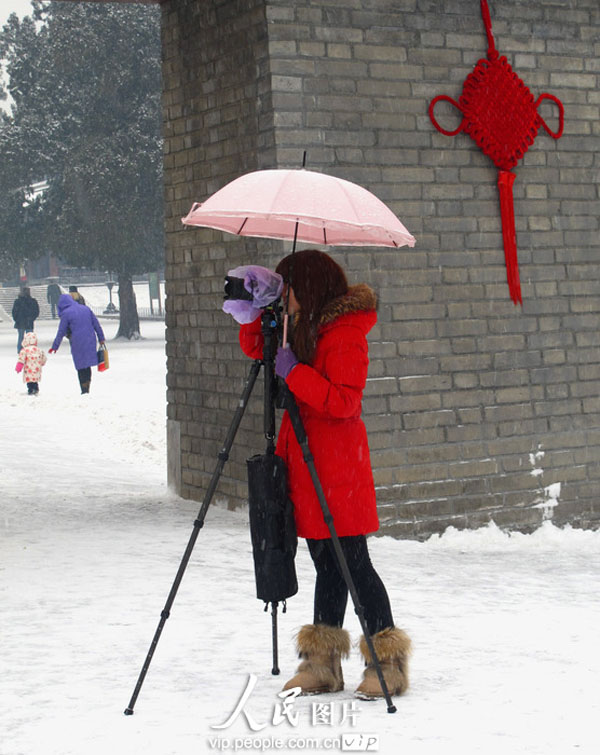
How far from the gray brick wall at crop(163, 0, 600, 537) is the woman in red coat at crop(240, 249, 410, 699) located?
12.1ft

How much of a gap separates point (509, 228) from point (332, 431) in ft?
15.2

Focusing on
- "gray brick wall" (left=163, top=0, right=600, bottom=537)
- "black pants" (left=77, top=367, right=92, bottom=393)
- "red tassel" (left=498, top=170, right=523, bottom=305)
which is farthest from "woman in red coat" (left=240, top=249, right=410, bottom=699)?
"black pants" (left=77, top=367, right=92, bottom=393)

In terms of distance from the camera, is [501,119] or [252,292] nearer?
[252,292]

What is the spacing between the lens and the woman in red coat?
4934mm

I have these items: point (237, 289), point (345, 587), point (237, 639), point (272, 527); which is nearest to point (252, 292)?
point (237, 289)

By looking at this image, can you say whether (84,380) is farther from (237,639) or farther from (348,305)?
(348,305)

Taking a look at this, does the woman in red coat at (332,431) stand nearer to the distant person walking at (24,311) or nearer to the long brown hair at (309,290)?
the long brown hair at (309,290)

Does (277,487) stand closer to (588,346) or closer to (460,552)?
(460,552)

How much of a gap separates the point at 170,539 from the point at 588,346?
335 cm

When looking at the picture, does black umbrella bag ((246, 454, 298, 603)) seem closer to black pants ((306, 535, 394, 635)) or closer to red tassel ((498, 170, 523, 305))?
black pants ((306, 535, 394, 635))

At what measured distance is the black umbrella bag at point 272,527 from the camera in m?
4.96

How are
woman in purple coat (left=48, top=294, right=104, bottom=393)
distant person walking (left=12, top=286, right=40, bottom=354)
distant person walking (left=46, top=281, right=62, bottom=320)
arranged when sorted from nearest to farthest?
woman in purple coat (left=48, top=294, right=104, bottom=393) < distant person walking (left=12, top=286, right=40, bottom=354) < distant person walking (left=46, top=281, right=62, bottom=320)

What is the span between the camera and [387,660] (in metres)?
5.10

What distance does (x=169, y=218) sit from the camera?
10430 millimetres
